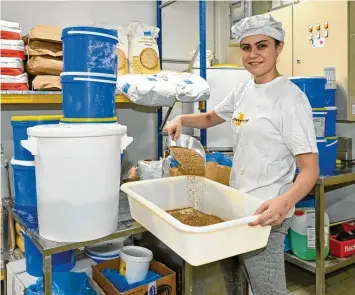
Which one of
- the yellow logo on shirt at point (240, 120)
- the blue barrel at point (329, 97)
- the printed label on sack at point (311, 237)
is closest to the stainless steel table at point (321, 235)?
the printed label on sack at point (311, 237)

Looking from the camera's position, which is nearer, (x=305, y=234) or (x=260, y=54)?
(x=260, y=54)

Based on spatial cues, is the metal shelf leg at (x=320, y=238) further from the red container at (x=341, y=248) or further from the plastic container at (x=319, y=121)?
the plastic container at (x=319, y=121)

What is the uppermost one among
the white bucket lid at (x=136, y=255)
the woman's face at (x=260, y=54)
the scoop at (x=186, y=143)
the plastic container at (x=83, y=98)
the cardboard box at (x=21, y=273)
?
the woman's face at (x=260, y=54)

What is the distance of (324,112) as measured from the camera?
2.43m

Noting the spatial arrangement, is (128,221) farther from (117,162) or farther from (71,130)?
(71,130)

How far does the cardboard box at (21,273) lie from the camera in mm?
1877

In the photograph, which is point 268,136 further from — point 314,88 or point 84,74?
point 314,88

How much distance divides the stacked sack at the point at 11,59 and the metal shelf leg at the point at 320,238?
1.89m

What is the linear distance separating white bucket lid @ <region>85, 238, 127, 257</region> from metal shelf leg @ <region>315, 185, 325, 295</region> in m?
1.23

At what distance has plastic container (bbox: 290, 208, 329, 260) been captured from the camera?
8.03 feet

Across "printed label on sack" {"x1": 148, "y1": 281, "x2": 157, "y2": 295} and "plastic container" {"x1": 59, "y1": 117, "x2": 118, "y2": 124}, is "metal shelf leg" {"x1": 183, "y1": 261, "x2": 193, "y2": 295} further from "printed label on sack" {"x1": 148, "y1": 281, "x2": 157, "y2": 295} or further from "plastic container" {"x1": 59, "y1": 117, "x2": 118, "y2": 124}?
"plastic container" {"x1": 59, "y1": 117, "x2": 118, "y2": 124}

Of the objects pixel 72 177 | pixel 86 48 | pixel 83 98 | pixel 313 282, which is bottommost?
pixel 313 282

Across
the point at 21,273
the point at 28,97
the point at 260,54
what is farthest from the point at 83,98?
the point at 21,273

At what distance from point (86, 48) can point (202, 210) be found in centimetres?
91
